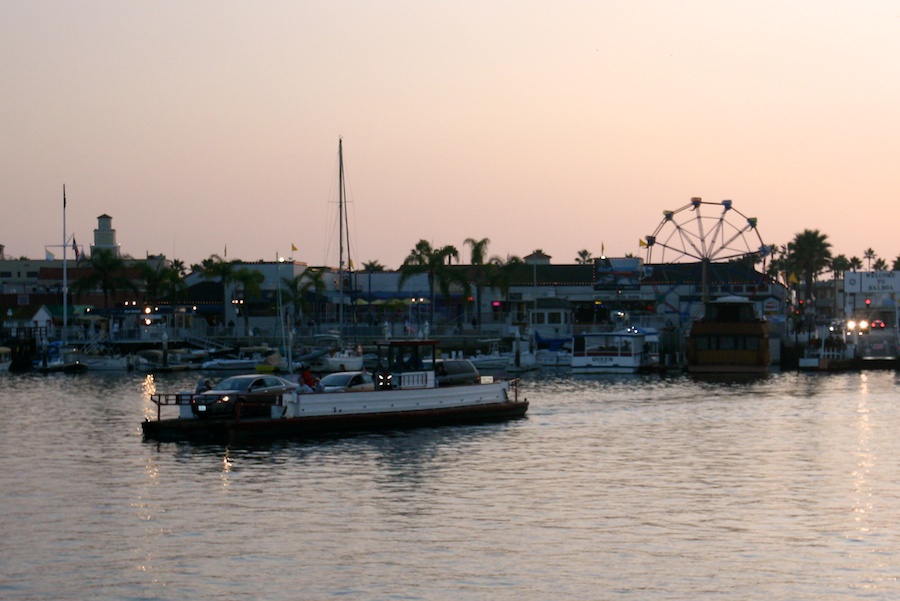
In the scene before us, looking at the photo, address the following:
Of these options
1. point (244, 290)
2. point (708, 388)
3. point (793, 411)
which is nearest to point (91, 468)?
point (793, 411)

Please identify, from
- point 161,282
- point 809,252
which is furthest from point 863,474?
point 809,252

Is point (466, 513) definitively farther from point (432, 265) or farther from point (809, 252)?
point (809, 252)

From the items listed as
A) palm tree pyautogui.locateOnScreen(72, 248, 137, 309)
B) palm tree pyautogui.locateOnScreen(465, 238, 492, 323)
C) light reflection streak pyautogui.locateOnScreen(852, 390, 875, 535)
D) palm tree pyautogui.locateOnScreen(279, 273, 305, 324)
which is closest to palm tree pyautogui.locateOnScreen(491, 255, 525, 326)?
palm tree pyautogui.locateOnScreen(465, 238, 492, 323)

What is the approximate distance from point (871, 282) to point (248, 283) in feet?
209

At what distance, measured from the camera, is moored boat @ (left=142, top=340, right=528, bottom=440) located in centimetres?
4653

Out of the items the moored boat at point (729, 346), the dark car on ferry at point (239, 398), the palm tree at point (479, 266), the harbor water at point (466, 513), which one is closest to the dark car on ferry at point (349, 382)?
the dark car on ferry at point (239, 398)

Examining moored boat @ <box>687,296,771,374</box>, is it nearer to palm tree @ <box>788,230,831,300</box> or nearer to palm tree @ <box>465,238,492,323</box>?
palm tree @ <box>465,238,492,323</box>

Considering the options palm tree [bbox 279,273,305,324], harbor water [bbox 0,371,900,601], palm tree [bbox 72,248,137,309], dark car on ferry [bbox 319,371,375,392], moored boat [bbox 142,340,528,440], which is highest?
palm tree [bbox 72,248,137,309]

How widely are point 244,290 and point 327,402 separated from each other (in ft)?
275

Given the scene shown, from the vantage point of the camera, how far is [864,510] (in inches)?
1256

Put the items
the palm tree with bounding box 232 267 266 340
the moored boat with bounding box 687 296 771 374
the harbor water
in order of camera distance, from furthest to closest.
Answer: the palm tree with bounding box 232 267 266 340, the moored boat with bounding box 687 296 771 374, the harbor water

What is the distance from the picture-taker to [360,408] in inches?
1962

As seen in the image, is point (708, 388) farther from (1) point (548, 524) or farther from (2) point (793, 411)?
(1) point (548, 524)

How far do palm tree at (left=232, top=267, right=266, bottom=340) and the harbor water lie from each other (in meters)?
71.7
